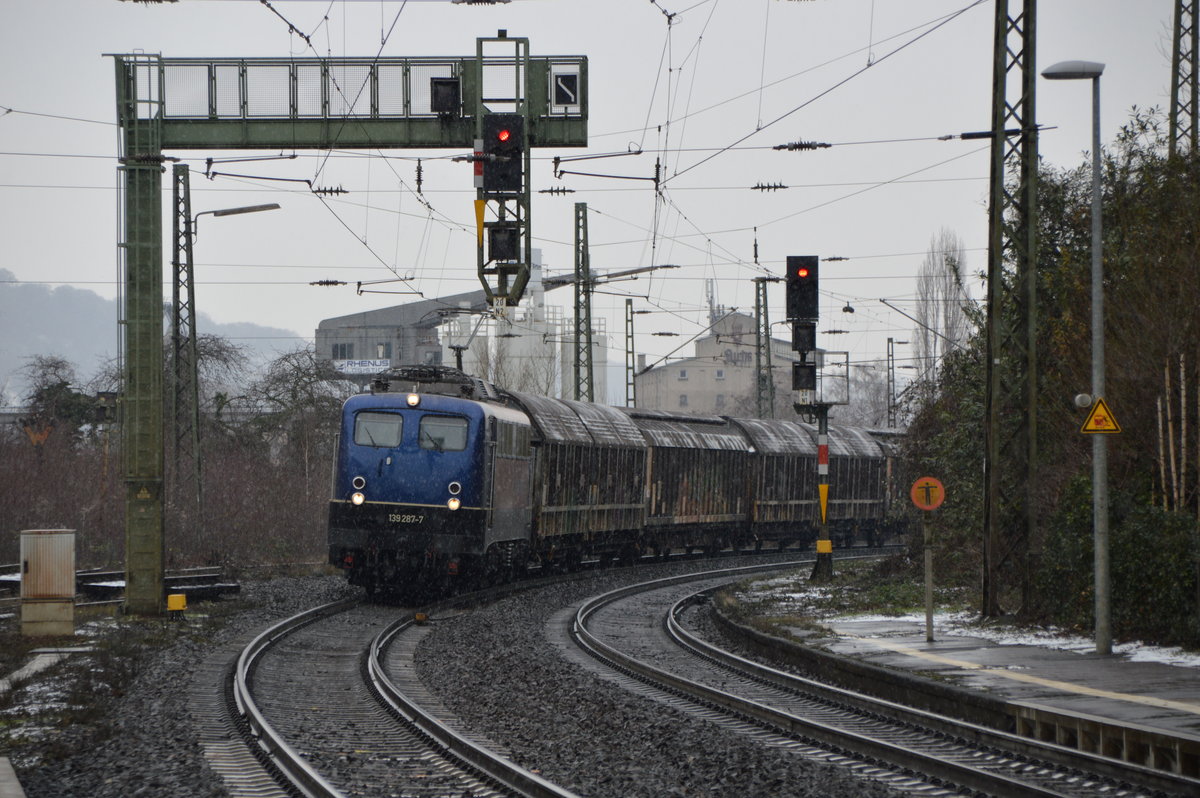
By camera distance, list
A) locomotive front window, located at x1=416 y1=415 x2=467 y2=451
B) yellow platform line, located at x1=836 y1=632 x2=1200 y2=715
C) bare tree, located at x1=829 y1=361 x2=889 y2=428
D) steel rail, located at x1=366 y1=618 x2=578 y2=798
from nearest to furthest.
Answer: steel rail, located at x1=366 y1=618 x2=578 y2=798 < yellow platform line, located at x1=836 y1=632 x2=1200 y2=715 < locomotive front window, located at x1=416 y1=415 x2=467 y2=451 < bare tree, located at x1=829 y1=361 x2=889 y2=428

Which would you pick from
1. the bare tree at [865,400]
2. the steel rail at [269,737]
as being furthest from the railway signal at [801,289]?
the bare tree at [865,400]

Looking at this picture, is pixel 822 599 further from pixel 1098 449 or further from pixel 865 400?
pixel 865 400

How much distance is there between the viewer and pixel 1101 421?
13.5 m

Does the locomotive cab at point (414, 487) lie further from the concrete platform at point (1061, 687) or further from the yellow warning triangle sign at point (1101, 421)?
the yellow warning triangle sign at point (1101, 421)

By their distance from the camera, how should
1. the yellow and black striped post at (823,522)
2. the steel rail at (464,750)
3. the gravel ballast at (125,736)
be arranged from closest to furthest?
the steel rail at (464,750)
the gravel ballast at (125,736)
the yellow and black striped post at (823,522)

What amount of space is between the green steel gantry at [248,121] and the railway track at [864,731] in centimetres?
658

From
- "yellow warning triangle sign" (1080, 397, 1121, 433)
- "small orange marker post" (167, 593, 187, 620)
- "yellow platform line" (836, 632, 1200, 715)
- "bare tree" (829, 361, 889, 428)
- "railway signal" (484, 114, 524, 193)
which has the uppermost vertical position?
"railway signal" (484, 114, 524, 193)

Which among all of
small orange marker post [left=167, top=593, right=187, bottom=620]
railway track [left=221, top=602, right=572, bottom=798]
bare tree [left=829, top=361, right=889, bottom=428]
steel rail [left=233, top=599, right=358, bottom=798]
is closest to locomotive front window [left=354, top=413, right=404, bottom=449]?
small orange marker post [left=167, top=593, right=187, bottom=620]

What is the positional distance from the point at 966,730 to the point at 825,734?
1023mm

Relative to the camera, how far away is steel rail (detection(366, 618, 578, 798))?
8.33m

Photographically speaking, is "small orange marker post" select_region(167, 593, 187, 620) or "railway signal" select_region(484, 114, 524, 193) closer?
"railway signal" select_region(484, 114, 524, 193)

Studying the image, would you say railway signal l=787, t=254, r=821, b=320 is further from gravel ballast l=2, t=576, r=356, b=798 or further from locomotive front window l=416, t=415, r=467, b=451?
gravel ballast l=2, t=576, r=356, b=798

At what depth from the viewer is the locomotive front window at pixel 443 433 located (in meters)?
21.6

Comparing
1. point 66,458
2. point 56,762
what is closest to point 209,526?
point 66,458
